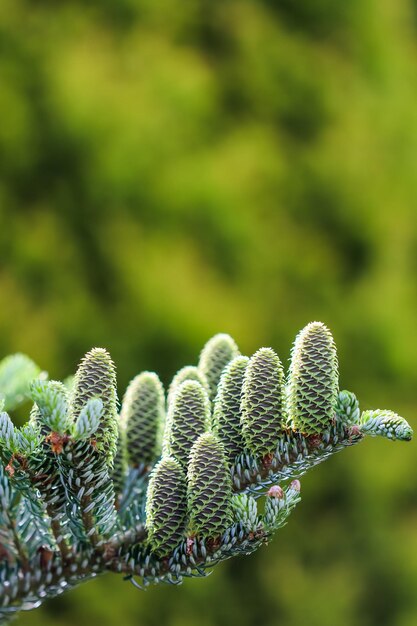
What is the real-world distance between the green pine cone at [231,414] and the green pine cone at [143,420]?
114 mm

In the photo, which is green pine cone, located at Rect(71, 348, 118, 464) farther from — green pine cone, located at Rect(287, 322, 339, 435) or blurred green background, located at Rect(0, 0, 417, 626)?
blurred green background, located at Rect(0, 0, 417, 626)

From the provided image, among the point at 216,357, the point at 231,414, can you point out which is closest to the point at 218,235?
the point at 216,357

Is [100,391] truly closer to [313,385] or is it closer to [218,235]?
[313,385]

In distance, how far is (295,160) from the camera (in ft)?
9.75

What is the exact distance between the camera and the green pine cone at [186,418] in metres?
0.65

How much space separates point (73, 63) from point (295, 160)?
82 cm

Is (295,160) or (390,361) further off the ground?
(295,160)

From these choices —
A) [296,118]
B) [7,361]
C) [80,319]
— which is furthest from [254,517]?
[296,118]

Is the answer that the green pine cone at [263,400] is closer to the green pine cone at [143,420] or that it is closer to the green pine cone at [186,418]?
the green pine cone at [186,418]

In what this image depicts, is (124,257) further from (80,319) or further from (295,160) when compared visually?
(295,160)

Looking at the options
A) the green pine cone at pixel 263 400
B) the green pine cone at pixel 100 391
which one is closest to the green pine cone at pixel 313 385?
the green pine cone at pixel 263 400

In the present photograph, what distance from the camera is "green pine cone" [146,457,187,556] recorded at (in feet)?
2.00

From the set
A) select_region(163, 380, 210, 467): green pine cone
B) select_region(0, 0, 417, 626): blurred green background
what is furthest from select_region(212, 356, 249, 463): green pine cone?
select_region(0, 0, 417, 626): blurred green background

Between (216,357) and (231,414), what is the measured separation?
0.11 m
